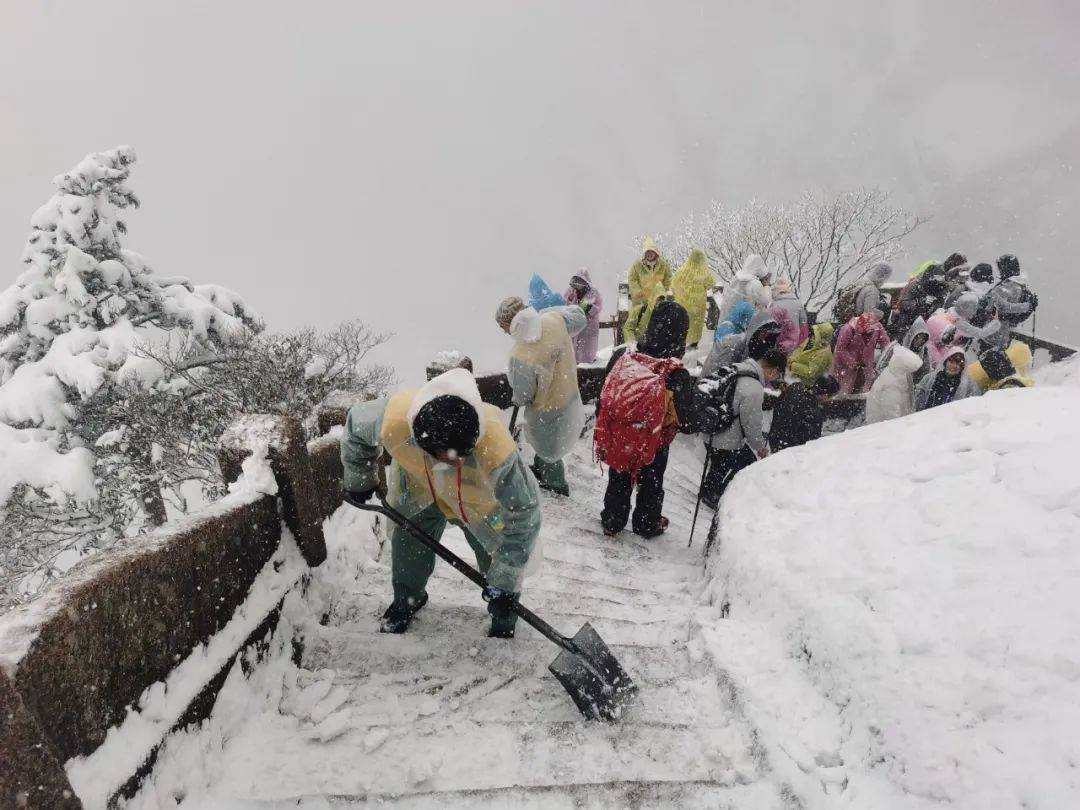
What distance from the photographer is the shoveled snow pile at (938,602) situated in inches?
80.7

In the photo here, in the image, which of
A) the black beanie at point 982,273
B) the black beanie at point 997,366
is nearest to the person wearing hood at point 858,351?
the black beanie at point 997,366

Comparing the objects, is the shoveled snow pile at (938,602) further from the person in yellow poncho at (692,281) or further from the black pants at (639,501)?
the person in yellow poncho at (692,281)

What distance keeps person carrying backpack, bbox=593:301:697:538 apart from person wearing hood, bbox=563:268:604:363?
2.78 metres

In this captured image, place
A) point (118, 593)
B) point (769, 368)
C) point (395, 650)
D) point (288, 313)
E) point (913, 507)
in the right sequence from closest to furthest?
point (118, 593) < point (913, 507) < point (395, 650) < point (769, 368) < point (288, 313)

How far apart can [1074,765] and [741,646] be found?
1429mm

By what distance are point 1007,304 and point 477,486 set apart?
7.85 m

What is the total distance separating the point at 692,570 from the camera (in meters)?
4.70

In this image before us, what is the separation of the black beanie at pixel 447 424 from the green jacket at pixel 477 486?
28 centimetres

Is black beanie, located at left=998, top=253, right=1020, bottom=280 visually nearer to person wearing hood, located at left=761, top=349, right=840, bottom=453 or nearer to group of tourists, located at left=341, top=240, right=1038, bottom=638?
group of tourists, located at left=341, top=240, right=1038, bottom=638

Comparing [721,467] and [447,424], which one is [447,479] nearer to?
[447,424]

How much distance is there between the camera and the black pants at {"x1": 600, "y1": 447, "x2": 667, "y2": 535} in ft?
16.4

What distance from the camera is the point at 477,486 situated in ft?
10.0

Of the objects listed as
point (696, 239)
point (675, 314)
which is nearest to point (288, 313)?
point (696, 239)

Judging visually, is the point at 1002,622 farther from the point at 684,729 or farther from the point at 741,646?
the point at 684,729
